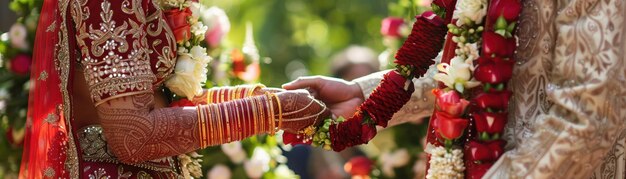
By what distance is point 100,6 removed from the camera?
3.38m

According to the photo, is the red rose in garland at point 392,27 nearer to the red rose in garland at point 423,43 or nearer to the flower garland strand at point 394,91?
the flower garland strand at point 394,91

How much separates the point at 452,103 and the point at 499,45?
0.21 m

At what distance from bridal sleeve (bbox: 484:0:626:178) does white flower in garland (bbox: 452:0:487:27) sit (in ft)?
0.79

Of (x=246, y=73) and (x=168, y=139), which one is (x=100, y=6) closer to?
(x=168, y=139)

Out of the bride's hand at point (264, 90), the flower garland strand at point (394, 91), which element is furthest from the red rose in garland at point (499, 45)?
the bride's hand at point (264, 90)

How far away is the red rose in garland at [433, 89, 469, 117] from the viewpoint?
3150mm

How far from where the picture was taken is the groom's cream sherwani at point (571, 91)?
2918mm

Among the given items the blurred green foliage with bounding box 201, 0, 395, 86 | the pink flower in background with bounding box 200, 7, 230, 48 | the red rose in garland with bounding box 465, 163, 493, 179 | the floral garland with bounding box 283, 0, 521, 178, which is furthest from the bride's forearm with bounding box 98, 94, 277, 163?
the blurred green foliage with bounding box 201, 0, 395, 86

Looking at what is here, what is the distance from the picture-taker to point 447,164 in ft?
10.5

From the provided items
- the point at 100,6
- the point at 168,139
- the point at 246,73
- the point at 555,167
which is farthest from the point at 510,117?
the point at 246,73

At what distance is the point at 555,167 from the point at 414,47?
73cm

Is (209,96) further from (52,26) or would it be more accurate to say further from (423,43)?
(423,43)

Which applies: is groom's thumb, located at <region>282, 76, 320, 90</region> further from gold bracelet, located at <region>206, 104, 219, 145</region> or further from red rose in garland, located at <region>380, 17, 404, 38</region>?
red rose in garland, located at <region>380, 17, 404, 38</region>

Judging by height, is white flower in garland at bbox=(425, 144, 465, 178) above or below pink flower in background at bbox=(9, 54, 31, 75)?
above
